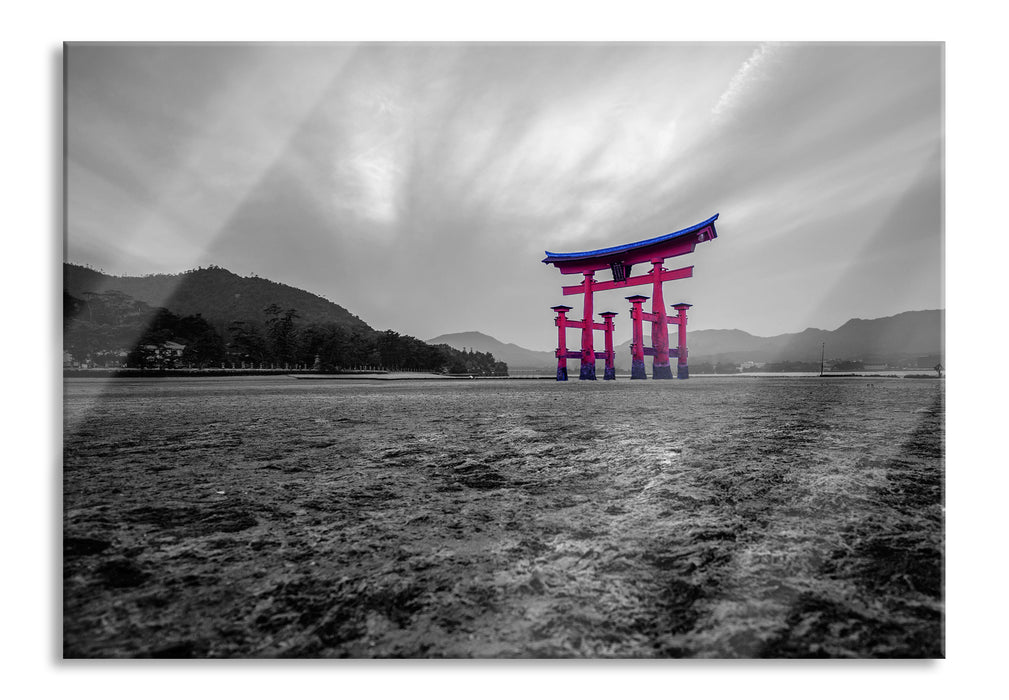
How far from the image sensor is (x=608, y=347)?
5906 mm

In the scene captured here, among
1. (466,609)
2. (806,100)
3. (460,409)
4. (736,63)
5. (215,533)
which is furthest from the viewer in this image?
(460,409)

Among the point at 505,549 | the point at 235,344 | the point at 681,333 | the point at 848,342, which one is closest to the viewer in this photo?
the point at 505,549

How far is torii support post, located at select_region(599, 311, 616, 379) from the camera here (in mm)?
5523

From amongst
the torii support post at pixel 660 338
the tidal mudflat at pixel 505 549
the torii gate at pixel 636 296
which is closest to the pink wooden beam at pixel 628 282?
the torii gate at pixel 636 296

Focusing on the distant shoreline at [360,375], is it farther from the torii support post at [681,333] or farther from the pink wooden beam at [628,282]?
the pink wooden beam at [628,282]

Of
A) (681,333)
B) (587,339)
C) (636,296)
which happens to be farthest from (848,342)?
(587,339)

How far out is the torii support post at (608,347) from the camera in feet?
18.1

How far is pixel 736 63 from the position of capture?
2152 mm

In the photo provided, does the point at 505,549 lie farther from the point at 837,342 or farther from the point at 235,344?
the point at 235,344

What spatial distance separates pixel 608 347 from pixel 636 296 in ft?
2.90

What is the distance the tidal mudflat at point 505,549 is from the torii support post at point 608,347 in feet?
12.3

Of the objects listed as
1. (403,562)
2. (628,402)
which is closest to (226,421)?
(403,562)

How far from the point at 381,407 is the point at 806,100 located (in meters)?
3.34
